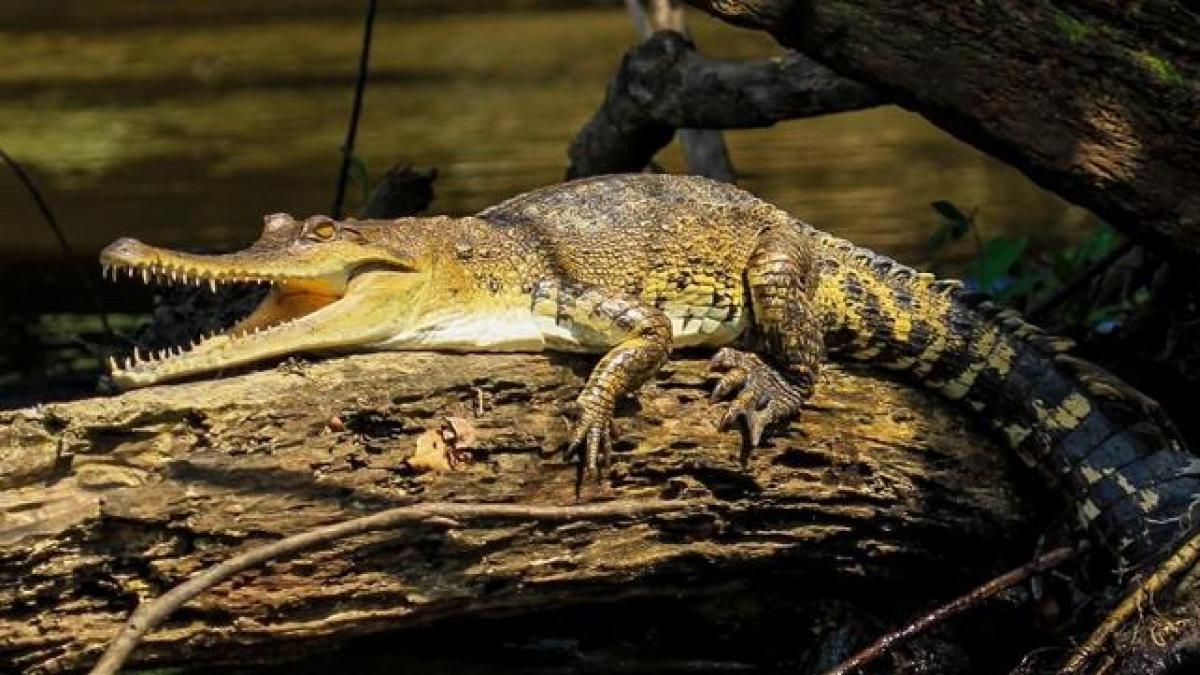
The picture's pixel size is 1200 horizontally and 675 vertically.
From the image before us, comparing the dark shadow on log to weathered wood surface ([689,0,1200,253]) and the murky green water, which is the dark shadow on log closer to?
weathered wood surface ([689,0,1200,253])

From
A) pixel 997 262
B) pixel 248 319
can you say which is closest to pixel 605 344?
pixel 248 319

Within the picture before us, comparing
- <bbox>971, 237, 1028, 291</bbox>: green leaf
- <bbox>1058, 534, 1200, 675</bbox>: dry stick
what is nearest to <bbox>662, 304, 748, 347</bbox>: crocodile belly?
<bbox>1058, 534, 1200, 675</bbox>: dry stick

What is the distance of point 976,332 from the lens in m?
6.13

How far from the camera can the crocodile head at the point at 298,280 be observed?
5309mm

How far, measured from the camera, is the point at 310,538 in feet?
15.5

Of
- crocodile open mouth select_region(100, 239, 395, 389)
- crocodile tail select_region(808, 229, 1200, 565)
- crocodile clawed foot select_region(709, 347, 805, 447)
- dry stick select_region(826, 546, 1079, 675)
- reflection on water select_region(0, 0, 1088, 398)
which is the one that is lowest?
reflection on water select_region(0, 0, 1088, 398)

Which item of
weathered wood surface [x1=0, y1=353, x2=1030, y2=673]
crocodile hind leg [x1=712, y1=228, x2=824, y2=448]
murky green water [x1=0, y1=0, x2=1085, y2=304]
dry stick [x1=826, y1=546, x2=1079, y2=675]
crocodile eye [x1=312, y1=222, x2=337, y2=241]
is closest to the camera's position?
weathered wood surface [x1=0, y1=353, x2=1030, y2=673]

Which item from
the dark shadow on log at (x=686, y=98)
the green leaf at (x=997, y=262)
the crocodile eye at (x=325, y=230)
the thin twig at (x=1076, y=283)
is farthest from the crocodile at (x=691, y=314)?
the green leaf at (x=997, y=262)

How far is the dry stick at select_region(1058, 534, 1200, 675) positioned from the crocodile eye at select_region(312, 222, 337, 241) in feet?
6.90

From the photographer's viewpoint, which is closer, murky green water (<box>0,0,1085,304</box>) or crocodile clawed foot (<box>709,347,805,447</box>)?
crocodile clawed foot (<box>709,347,805,447</box>)

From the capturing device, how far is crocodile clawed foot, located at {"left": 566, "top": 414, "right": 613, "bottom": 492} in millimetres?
5426

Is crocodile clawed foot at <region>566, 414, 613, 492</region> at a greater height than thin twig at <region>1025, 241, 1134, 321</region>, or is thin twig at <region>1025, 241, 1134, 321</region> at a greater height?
crocodile clawed foot at <region>566, 414, 613, 492</region>

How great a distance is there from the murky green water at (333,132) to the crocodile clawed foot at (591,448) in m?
5.57

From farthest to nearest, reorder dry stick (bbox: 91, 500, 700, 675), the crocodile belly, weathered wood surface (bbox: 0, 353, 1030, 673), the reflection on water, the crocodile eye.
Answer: the reflection on water < the crocodile belly < the crocodile eye < weathered wood surface (bbox: 0, 353, 1030, 673) < dry stick (bbox: 91, 500, 700, 675)
